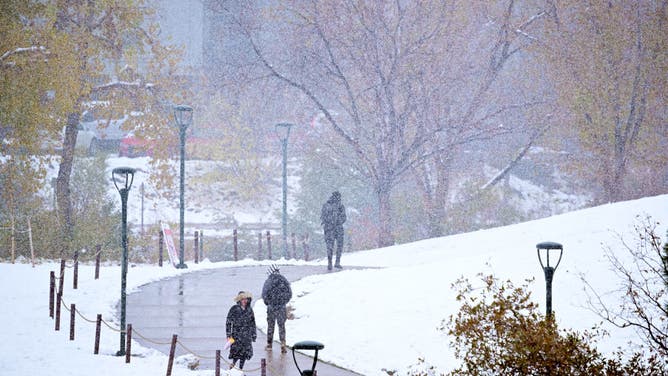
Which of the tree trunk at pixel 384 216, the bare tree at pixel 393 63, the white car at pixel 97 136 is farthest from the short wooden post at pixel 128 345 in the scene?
the white car at pixel 97 136

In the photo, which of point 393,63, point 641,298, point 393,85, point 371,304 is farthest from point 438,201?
point 641,298

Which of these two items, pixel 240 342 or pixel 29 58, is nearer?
pixel 240 342

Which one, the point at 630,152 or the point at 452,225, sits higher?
the point at 630,152

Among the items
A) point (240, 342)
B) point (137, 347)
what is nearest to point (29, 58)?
point (137, 347)

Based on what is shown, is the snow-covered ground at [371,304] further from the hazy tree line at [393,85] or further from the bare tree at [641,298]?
the hazy tree line at [393,85]

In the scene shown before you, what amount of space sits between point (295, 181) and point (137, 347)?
119 feet

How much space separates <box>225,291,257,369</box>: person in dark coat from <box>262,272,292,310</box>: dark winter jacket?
4.81 ft

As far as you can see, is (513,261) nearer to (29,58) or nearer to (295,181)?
(29,58)

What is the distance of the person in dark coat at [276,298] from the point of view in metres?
16.4

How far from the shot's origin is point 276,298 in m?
16.6

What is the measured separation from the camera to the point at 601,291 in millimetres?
18594

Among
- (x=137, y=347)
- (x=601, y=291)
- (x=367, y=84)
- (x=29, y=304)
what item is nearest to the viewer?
(x=137, y=347)

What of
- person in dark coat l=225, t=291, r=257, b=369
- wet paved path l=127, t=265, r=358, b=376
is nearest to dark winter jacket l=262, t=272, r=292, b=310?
wet paved path l=127, t=265, r=358, b=376

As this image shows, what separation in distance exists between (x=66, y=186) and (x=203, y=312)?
1503cm
